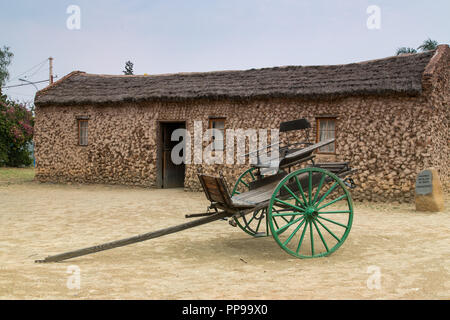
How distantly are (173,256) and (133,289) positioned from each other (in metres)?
1.38

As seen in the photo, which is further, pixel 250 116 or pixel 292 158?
pixel 250 116

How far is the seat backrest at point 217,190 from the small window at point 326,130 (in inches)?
253

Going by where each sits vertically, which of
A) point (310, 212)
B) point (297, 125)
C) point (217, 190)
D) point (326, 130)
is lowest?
point (310, 212)

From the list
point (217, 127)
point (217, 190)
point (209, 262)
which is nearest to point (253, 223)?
point (209, 262)

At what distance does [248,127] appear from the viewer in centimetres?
1177

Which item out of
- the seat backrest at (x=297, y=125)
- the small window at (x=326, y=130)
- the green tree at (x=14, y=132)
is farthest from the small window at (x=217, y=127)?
the green tree at (x=14, y=132)

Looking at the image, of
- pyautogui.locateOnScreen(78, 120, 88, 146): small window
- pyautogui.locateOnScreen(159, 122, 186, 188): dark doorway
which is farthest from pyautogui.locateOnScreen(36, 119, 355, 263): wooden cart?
pyautogui.locateOnScreen(78, 120, 88, 146): small window

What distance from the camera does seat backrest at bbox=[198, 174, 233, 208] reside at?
473 cm

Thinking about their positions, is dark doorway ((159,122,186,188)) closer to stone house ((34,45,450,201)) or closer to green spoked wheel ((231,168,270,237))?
stone house ((34,45,450,201))

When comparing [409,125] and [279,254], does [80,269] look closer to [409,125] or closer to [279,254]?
[279,254]

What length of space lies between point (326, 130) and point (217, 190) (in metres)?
6.79

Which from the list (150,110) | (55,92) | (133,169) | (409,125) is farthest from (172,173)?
(409,125)

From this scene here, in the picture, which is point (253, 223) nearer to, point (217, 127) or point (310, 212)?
point (310, 212)

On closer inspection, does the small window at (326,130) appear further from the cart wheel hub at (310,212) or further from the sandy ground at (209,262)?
the cart wheel hub at (310,212)
